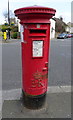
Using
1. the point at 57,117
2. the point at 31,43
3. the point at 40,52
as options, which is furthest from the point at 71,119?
the point at 31,43

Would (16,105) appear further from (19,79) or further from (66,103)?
(19,79)

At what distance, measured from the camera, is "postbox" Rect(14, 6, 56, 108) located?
6.50ft

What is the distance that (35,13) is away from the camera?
6.32 feet

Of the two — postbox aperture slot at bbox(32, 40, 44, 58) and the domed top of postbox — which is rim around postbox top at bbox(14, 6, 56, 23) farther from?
postbox aperture slot at bbox(32, 40, 44, 58)

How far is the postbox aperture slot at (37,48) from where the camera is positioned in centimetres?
210

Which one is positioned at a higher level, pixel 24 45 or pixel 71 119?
pixel 24 45

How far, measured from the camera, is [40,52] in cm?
217

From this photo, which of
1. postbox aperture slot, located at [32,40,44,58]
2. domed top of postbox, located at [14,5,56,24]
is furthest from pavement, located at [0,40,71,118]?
domed top of postbox, located at [14,5,56,24]

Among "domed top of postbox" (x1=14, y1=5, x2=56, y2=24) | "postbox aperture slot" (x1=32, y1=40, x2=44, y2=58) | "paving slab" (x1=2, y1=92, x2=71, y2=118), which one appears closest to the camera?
"domed top of postbox" (x1=14, y1=5, x2=56, y2=24)

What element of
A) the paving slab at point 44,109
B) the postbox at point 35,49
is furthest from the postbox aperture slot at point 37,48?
the paving slab at point 44,109

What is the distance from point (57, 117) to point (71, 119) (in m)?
0.24

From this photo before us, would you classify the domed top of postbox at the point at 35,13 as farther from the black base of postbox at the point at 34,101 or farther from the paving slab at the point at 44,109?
the paving slab at the point at 44,109

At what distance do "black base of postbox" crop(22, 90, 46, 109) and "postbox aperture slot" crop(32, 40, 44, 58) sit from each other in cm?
79

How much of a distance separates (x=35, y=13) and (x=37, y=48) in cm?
55
